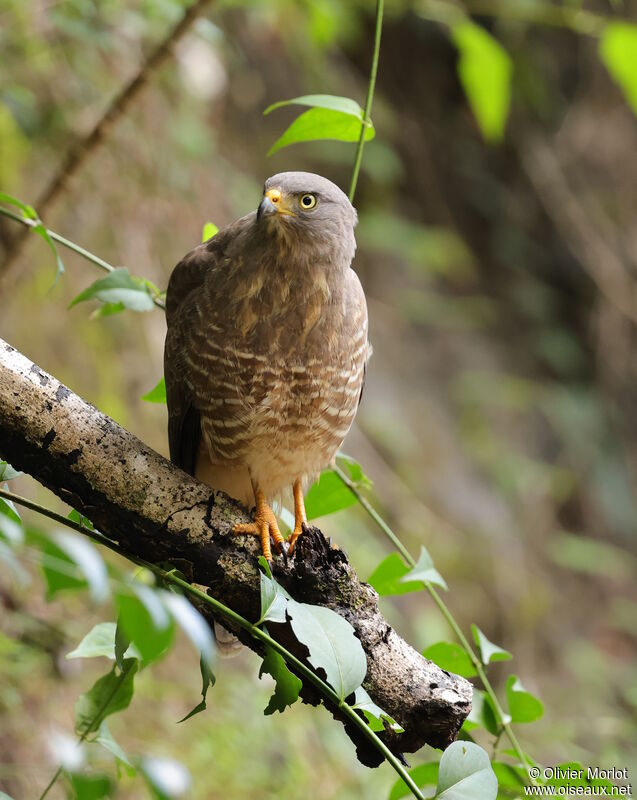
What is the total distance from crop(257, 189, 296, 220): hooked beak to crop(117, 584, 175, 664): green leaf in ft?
5.23

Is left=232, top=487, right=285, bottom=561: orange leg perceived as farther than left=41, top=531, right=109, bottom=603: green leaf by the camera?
Yes

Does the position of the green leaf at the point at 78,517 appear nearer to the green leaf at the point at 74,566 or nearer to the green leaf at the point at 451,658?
the green leaf at the point at 74,566

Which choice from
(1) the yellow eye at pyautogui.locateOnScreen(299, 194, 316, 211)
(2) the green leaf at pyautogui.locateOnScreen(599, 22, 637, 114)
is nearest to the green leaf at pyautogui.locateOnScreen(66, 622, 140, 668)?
(1) the yellow eye at pyautogui.locateOnScreen(299, 194, 316, 211)

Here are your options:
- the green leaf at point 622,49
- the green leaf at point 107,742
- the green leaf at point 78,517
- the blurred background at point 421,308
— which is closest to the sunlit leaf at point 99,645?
the green leaf at point 107,742

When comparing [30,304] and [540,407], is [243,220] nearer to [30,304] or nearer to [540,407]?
[30,304]

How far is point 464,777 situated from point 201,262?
155 cm

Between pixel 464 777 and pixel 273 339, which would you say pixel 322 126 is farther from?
pixel 464 777

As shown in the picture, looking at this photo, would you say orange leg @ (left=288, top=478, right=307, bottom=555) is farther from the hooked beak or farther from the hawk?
the hooked beak

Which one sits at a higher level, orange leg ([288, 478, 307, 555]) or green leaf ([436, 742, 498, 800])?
orange leg ([288, 478, 307, 555])

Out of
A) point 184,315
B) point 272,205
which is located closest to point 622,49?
point 272,205

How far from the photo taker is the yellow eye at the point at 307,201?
2.42 metres

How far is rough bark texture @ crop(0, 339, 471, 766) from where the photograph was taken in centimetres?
169

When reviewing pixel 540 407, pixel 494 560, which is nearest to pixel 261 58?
pixel 540 407

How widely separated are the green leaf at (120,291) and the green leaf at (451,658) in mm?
1149
